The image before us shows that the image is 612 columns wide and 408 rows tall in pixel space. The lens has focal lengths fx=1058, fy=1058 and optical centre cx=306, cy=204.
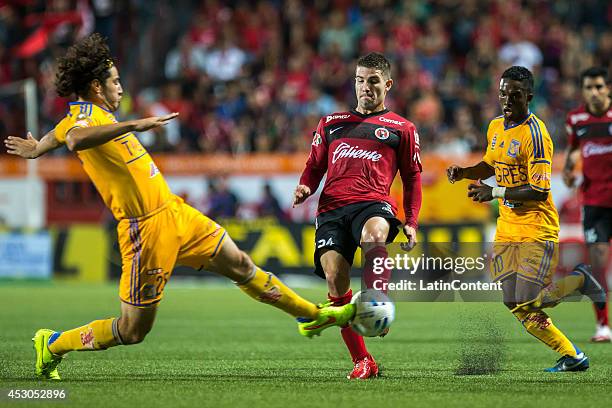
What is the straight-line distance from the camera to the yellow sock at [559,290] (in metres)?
7.95

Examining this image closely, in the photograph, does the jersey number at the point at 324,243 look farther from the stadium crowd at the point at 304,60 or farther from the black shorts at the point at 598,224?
the stadium crowd at the point at 304,60

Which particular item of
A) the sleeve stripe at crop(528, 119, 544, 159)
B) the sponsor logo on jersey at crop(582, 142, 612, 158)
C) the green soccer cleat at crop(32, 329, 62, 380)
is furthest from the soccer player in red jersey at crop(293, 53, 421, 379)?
the sponsor logo on jersey at crop(582, 142, 612, 158)

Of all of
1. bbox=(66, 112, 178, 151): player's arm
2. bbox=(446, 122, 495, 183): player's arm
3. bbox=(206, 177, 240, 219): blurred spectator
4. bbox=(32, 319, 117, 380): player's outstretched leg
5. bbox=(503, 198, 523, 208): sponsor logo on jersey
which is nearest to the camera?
bbox=(66, 112, 178, 151): player's arm

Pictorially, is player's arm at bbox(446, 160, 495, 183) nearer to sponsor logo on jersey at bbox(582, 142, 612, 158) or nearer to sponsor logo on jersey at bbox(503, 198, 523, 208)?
sponsor logo on jersey at bbox(503, 198, 523, 208)

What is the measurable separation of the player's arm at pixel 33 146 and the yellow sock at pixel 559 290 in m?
3.72

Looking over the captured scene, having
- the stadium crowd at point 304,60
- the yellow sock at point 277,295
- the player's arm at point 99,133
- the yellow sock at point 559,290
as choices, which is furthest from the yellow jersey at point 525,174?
the stadium crowd at point 304,60

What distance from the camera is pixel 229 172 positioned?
2078 cm

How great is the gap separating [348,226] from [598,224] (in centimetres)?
437

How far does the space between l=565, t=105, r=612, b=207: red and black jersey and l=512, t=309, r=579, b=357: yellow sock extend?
12.0 ft

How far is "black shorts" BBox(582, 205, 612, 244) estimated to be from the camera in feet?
36.8

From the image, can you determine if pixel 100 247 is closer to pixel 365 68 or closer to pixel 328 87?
pixel 328 87

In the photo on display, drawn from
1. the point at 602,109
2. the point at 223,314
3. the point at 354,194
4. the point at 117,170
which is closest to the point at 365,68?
the point at 354,194

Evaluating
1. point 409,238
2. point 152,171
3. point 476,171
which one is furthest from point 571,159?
point 152,171

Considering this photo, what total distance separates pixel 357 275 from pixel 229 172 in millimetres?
3740
